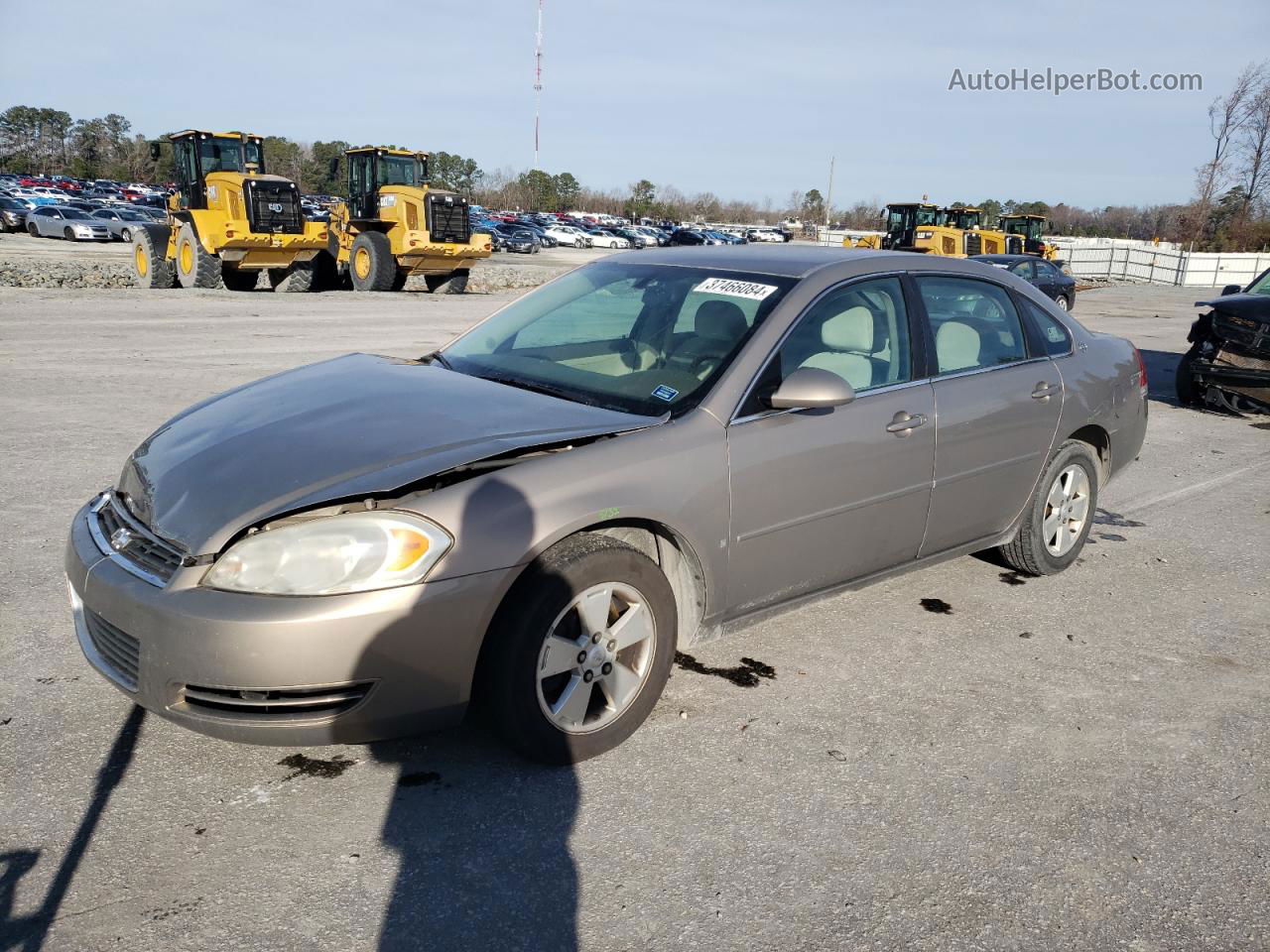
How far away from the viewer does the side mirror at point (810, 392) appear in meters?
3.40

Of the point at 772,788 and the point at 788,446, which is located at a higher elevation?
the point at 788,446

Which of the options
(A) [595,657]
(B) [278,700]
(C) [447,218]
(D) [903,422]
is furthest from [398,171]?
(B) [278,700]

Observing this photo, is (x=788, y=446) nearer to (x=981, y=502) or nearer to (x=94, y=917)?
(x=981, y=502)

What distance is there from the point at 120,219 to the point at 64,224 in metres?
2.76

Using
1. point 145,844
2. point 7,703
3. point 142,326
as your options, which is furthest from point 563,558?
point 142,326

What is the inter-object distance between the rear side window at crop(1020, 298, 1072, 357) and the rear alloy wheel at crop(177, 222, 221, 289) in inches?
739

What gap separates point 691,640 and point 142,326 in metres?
13.1

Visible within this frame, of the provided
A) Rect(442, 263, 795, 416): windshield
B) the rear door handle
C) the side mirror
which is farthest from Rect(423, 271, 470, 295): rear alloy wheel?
the side mirror

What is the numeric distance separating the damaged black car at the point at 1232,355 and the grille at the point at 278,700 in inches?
389

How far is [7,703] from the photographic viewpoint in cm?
330

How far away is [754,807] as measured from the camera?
2928mm

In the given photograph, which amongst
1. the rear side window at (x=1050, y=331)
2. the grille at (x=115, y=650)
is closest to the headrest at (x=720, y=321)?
the rear side window at (x=1050, y=331)

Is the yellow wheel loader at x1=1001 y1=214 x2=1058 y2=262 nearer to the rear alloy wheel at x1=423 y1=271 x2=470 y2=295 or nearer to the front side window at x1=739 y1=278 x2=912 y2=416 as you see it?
the rear alloy wheel at x1=423 y1=271 x2=470 y2=295

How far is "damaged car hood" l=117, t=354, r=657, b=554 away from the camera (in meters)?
2.81
